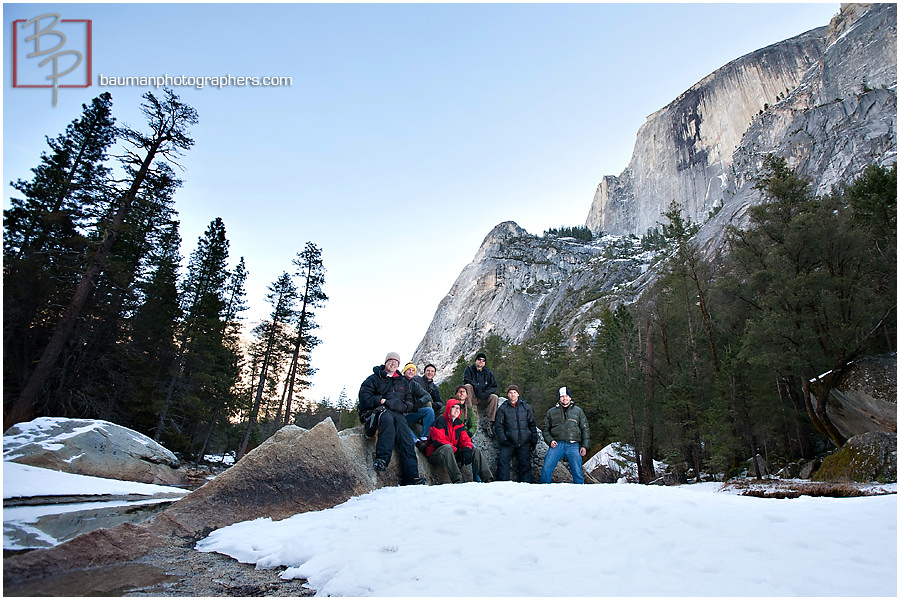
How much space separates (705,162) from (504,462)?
438 ft

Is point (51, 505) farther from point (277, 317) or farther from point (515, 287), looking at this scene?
point (515, 287)

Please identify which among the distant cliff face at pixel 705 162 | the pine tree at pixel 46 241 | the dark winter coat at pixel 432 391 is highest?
the distant cliff face at pixel 705 162

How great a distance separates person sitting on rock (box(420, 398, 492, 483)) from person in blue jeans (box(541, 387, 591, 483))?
1.36 meters

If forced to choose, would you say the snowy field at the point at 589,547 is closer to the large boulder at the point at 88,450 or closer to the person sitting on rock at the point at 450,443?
the person sitting on rock at the point at 450,443

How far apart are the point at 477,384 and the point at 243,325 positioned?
21.6 metres

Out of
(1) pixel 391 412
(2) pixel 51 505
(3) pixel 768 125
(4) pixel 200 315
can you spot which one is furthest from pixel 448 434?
(3) pixel 768 125

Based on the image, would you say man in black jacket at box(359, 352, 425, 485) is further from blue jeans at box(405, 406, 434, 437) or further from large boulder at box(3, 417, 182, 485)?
large boulder at box(3, 417, 182, 485)

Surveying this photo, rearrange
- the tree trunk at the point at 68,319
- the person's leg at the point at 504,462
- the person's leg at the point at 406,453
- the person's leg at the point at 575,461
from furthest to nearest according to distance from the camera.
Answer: the tree trunk at the point at 68,319 < the person's leg at the point at 504,462 < the person's leg at the point at 575,461 < the person's leg at the point at 406,453

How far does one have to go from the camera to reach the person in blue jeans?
768 cm

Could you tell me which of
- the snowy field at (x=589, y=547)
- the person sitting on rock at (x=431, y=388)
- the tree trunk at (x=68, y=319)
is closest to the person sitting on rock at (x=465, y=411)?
the person sitting on rock at (x=431, y=388)

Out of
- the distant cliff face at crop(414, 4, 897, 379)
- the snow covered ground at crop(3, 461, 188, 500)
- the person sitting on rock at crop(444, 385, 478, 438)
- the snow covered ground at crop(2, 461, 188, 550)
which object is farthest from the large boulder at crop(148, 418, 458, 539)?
the distant cliff face at crop(414, 4, 897, 379)

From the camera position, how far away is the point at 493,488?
16.3 ft

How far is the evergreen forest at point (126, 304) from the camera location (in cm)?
1306

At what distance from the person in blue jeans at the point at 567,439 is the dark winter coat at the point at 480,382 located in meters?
1.82
